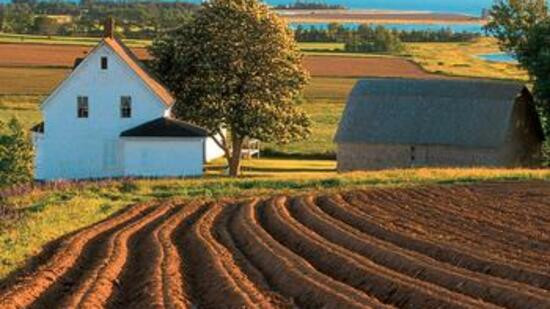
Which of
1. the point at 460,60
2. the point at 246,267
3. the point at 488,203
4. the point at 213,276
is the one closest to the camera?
the point at 213,276

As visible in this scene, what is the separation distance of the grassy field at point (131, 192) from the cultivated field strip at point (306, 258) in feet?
3.08

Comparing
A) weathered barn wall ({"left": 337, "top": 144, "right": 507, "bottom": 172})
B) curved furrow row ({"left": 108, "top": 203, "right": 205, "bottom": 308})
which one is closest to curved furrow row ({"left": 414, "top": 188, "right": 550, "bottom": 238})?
curved furrow row ({"left": 108, "top": 203, "right": 205, "bottom": 308})

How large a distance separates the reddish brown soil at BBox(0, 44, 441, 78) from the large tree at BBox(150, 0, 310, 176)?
1679 inches

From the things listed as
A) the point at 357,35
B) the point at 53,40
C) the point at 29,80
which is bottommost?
the point at 29,80

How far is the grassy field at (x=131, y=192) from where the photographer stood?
25484mm

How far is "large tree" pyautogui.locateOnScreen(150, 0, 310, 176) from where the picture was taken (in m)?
53.2

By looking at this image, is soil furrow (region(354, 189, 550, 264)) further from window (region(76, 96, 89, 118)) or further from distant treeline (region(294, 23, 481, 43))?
distant treeline (region(294, 23, 481, 43))

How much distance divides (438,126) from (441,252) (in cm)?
3378

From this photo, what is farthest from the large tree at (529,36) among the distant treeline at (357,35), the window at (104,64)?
the distant treeline at (357,35)

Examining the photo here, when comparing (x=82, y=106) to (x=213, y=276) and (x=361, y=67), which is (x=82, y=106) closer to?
(x=213, y=276)

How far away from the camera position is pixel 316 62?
387 ft

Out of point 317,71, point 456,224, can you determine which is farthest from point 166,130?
point 317,71

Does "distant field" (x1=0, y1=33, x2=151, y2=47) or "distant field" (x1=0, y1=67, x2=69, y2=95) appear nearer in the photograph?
"distant field" (x1=0, y1=67, x2=69, y2=95)

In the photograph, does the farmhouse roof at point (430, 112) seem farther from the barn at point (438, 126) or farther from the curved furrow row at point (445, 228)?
the curved furrow row at point (445, 228)
